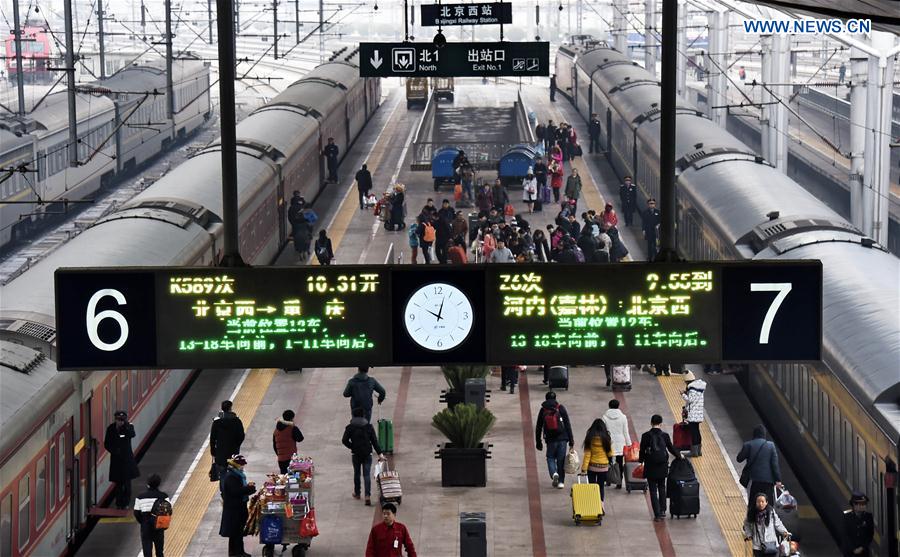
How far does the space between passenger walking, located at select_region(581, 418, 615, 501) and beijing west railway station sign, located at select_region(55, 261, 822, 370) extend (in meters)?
9.21

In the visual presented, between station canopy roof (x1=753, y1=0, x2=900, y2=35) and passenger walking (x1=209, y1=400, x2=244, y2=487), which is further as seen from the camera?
passenger walking (x1=209, y1=400, x2=244, y2=487)

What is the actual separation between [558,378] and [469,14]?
10.3 meters

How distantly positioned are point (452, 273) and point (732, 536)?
938cm

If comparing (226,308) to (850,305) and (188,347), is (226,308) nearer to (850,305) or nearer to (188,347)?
(188,347)

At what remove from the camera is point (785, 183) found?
1287 inches

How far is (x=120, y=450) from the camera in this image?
22500 millimetres

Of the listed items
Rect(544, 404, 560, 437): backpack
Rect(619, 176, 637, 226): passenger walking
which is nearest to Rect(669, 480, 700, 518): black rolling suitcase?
Rect(544, 404, 560, 437): backpack

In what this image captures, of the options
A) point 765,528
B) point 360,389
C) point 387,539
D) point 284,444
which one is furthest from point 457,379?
point 387,539

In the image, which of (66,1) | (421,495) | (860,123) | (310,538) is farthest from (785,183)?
(66,1)

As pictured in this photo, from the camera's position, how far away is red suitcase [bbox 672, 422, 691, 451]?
25141 mm

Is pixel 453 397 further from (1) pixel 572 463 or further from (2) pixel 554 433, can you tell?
(2) pixel 554 433

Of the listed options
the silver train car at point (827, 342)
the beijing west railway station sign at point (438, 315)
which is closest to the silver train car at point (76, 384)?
the beijing west railway station sign at point (438, 315)

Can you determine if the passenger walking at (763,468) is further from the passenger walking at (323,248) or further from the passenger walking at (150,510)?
the passenger walking at (323,248)

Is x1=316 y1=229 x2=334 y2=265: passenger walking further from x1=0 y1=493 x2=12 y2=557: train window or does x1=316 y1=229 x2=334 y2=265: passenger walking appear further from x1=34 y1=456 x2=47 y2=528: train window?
x1=0 y1=493 x2=12 y2=557: train window
